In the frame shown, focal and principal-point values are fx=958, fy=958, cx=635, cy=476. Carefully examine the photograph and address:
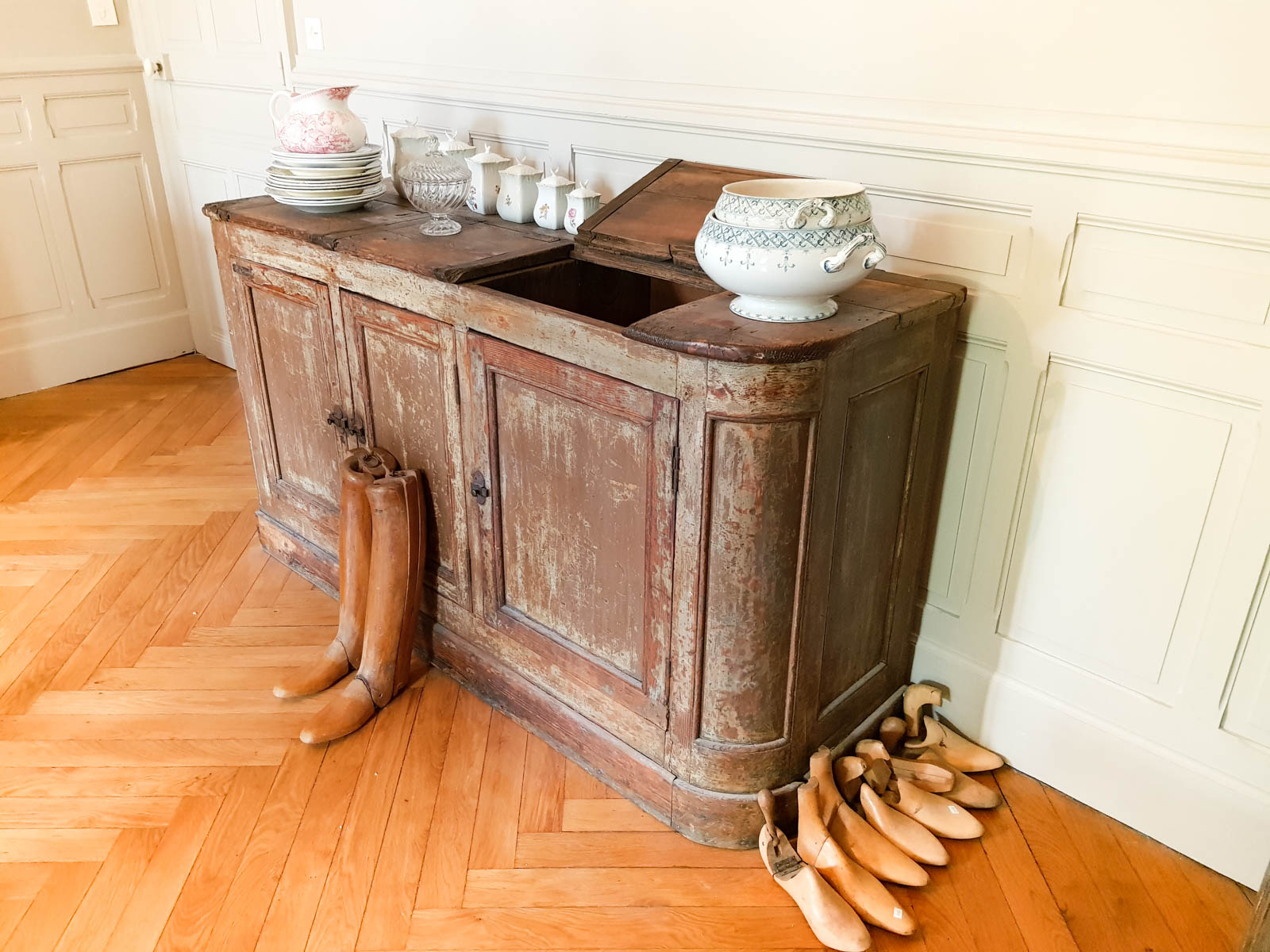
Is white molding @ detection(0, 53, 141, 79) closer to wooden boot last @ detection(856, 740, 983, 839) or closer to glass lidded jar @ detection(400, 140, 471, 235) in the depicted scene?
glass lidded jar @ detection(400, 140, 471, 235)

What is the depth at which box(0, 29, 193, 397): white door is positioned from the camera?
3.47 m

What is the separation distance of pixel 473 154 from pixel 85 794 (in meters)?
1.60

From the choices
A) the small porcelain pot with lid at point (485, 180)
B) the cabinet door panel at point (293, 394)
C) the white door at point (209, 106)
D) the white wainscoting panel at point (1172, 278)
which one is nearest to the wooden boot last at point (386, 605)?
the cabinet door panel at point (293, 394)

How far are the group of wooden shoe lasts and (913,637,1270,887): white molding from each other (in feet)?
0.21

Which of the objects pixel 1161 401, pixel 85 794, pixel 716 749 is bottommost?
pixel 85 794

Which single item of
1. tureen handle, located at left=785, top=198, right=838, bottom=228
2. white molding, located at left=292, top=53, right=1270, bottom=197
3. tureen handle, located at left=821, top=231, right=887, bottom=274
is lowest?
tureen handle, located at left=821, top=231, right=887, bottom=274

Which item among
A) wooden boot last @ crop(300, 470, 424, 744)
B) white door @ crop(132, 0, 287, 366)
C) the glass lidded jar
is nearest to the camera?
wooden boot last @ crop(300, 470, 424, 744)

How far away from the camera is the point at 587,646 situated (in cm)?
181

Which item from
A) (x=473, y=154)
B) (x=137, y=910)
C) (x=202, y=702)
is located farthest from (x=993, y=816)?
(x=473, y=154)

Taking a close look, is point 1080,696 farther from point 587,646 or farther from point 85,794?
→ point 85,794

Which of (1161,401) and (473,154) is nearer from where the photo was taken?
(1161,401)

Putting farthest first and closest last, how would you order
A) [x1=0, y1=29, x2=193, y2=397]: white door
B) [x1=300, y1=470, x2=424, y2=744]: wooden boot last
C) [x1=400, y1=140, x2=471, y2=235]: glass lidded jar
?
[x1=0, y1=29, x2=193, y2=397]: white door → [x1=400, y1=140, x2=471, y2=235]: glass lidded jar → [x1=300, y1=470, x2=424, y2=744]: wooden boot last

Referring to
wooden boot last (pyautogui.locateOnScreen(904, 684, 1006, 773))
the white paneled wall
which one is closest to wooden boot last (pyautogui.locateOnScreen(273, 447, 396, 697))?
the white paneled wall

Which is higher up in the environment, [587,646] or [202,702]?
[587,646]
